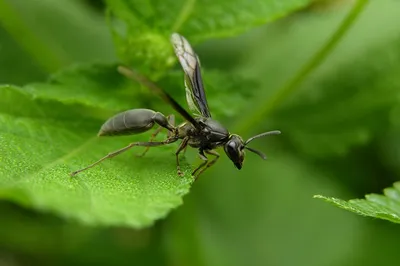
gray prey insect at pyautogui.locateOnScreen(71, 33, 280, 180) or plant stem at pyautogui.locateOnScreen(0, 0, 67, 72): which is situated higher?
plant stem at pyautogui.locateOnScreen(0, 0, 67, 72)

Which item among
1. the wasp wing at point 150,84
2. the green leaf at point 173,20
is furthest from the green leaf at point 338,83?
the wasp wing at point 150,84

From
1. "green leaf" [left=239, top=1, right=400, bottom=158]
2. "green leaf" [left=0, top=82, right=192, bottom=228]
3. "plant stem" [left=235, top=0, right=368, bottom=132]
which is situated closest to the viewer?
"green leaf" [left=0, top=82, right=192, bottom=228]

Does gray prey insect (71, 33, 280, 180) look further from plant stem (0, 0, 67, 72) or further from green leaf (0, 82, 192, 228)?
plant stem (0, 0, 67, 72)

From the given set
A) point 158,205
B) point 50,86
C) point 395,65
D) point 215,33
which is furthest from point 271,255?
point 158,205

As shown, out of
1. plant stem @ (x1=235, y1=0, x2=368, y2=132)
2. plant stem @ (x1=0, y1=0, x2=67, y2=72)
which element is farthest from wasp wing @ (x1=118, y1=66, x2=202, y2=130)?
plant stem @ (x1=0, y1=0, x2=67, y2=72)

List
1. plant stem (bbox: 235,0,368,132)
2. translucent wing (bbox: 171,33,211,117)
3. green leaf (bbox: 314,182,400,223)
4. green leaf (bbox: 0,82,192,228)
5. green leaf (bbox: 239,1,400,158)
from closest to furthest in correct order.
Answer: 1. green leaf (bbox: 0,82,192,228)
2. green leaf (bbox: 314,182,400,223)
3. translucent wing (bbox: 171,33,211,117)
4. plant stem (bbox: 235,0,368,132)
5. green leaf (bbox: 239,1,400,158)

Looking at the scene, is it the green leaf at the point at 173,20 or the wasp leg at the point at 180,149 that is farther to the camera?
the green leaf at the point at 173,20

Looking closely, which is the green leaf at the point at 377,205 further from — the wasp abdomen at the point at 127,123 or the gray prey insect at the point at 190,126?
the wasp abdomen at the point at 127,123

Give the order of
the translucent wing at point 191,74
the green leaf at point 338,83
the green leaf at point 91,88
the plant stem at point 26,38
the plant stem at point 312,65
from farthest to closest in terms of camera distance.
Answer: the green leaf at point 338,83, the plant stem at point 26,38, the plant stem at point 312,65, the translucent wing at point 191,74, the green leaf at point 91,88


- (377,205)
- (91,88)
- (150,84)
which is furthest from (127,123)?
(377,205)
